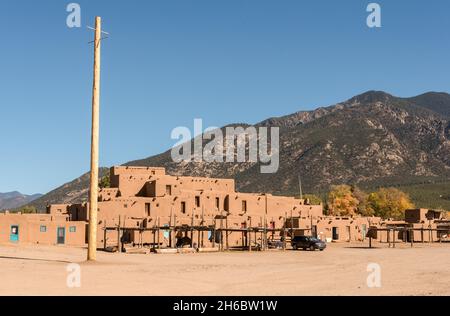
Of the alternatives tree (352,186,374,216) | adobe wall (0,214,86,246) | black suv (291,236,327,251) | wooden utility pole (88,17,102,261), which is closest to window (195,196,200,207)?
black suv (291,236,327,251)

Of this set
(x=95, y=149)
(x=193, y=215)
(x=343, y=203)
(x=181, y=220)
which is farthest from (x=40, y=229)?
(x=343, y=203)

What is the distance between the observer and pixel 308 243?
56.7 metres

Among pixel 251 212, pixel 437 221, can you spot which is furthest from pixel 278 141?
pixel 251 212

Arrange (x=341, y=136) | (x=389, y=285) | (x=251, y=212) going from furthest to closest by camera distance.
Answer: (x=341, y=136)
(x=251, y=212)
(x=389, y=285)

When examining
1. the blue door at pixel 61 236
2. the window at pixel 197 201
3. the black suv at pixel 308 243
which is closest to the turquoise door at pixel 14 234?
the blue door at pixel 61 236

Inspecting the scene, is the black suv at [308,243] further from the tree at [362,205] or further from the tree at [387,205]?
the tree at [387,205]

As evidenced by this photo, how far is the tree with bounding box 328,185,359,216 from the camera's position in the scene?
112125 mm

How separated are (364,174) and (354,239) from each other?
264ft

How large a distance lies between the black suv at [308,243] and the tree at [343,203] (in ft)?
173

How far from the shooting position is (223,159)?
607 ft

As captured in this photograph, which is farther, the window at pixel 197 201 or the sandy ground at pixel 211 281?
the window at pixel 197 201

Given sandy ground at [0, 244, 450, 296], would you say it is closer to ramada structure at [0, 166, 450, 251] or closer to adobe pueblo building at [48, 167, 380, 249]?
ramada structure at [0, 166, 450, 251]

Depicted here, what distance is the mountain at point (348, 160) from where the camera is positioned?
155125mm

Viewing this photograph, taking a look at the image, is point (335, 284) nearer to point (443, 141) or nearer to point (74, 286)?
point (74, 286)
